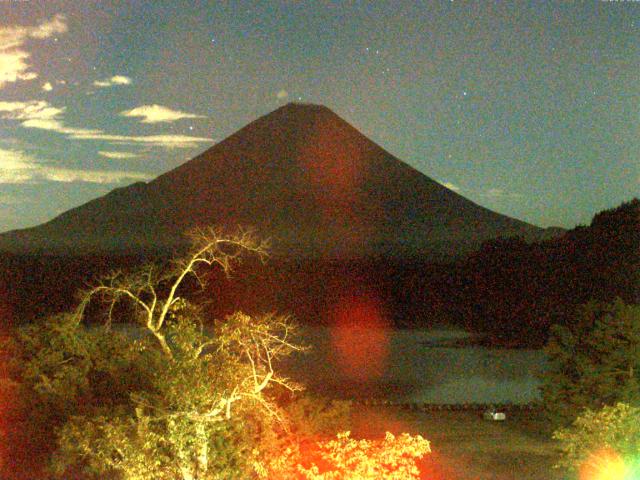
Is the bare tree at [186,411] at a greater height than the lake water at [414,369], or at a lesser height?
greater

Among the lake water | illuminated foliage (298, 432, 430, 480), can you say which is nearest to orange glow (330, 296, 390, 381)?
the lake water

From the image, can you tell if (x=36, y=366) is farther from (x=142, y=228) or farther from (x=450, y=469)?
(x=142, y=228)

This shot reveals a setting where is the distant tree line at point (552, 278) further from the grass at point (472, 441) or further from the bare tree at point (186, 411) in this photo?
the bare tree at point (186, 411)

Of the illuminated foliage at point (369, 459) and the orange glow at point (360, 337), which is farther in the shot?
the orange glow at point (360, 337)

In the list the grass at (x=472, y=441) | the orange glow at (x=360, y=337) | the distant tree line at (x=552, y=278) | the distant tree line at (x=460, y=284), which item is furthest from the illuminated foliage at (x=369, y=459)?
the distant tree line at (x=552, y=278)

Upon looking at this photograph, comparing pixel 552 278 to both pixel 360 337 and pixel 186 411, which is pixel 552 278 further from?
pixel 186 411

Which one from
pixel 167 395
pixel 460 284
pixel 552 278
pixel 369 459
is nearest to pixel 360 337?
pixel 552 278

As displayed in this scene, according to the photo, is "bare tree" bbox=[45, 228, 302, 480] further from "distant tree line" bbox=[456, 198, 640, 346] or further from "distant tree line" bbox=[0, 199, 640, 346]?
"distant tree line" bbox=[456, 198, 640, 346]
